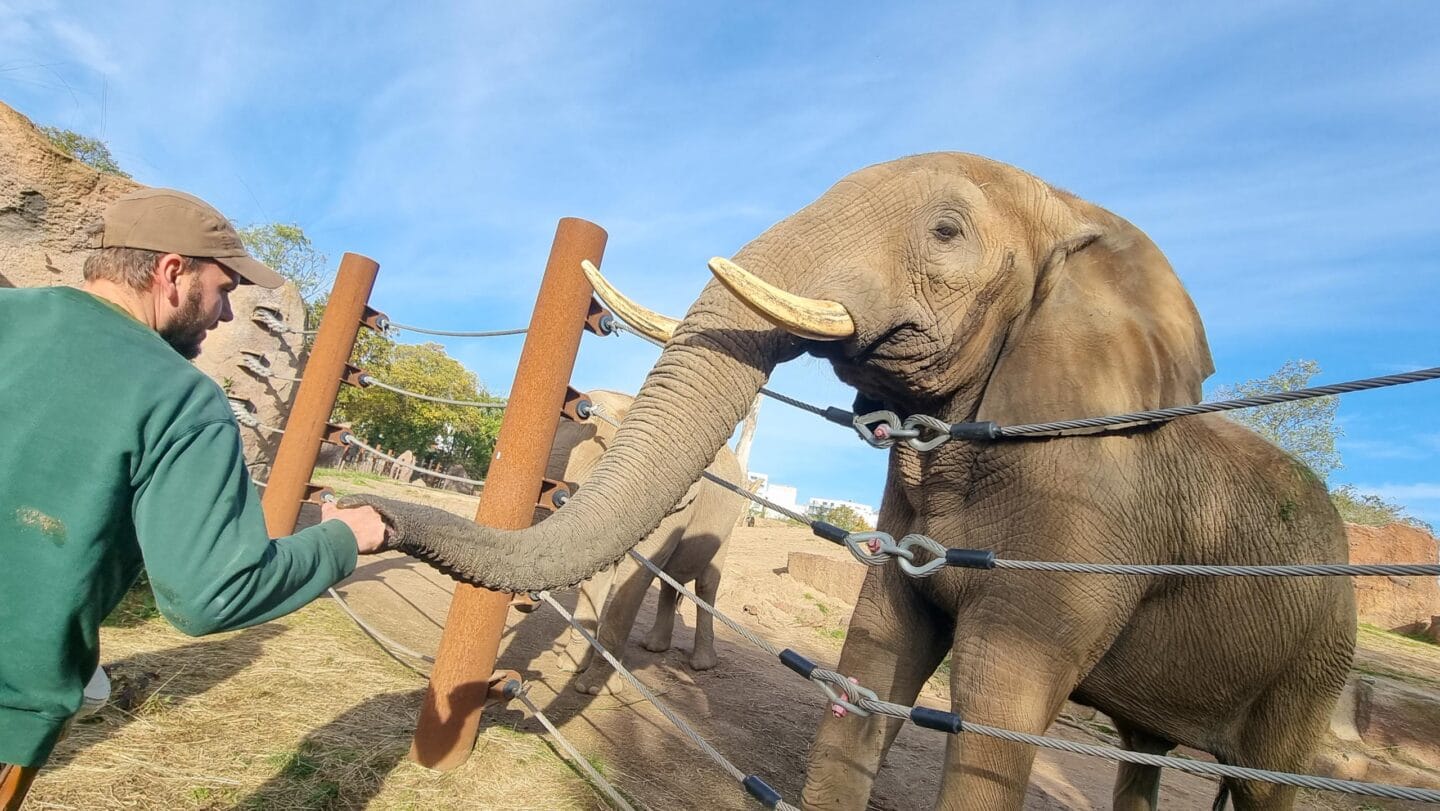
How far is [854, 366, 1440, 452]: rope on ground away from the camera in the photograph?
5.51ft

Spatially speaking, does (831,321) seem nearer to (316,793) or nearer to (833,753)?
(833,753)

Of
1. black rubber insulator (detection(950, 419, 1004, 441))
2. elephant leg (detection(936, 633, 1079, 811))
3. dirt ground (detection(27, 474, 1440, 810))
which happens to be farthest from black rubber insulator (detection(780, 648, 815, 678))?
dirt ground (detection(27, 474, 1440, 810))

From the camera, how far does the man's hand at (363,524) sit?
5.03ft

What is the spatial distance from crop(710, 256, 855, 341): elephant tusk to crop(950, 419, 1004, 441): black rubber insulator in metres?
0.43

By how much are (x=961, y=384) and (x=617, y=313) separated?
122 cm

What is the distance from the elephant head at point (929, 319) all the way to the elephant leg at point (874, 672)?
0.79 metres

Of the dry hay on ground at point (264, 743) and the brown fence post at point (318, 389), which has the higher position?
the brown fence post at point (318, 389)

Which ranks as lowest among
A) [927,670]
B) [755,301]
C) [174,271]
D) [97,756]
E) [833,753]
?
[97,756]

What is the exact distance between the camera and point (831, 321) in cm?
240

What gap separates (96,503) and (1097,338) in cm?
271

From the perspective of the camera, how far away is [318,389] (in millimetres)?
4875

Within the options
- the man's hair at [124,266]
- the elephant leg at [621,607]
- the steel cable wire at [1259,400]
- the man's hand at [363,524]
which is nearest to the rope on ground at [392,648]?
the elephant leg at [621,607]

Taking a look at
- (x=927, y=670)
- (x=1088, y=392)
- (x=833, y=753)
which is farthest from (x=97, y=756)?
(x=1088, y=392)

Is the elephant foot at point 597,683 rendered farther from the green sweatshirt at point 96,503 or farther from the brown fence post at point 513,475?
the green sweatshirt at point 96,503
